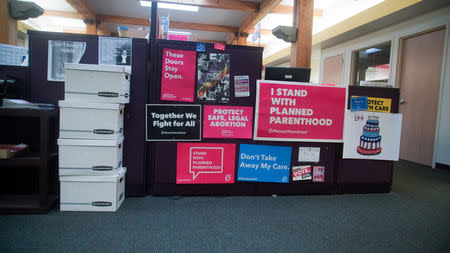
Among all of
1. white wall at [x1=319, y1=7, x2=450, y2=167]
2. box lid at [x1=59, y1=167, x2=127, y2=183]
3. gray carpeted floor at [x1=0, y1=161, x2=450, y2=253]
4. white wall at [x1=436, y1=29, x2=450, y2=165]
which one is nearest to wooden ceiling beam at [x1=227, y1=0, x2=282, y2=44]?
white wall at [x1=319, y1=7, x2=450, y2=167]

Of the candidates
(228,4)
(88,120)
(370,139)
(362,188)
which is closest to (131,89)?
(88,120)

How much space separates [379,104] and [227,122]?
1434 millimetres

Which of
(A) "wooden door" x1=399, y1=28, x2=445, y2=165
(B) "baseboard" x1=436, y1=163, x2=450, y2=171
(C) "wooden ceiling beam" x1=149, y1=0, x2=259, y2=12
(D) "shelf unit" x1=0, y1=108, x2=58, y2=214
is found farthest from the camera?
(C) "wooden ceiling beam" x1=149, y1=0, x2=259, y2=12

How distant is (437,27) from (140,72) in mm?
4289

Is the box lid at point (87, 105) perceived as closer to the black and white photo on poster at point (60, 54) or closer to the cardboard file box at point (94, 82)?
the cardboard file box at point (94, 82)

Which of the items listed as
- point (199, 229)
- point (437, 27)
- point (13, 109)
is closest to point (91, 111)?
point (13, 109)

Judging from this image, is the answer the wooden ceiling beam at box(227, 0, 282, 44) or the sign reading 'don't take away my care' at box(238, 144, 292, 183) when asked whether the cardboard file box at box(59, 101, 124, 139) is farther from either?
the wooden ceiling beam at box(227, 0, 282, 44)

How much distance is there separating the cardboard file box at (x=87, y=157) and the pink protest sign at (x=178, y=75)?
0.59 m

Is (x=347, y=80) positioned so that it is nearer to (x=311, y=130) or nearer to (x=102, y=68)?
(x=311, y=130)

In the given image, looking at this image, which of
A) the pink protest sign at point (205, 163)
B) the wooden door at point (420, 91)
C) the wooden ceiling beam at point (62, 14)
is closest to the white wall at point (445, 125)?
the wooden door at point (420, 91)

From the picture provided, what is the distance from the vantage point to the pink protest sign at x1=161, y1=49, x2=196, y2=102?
2.09m

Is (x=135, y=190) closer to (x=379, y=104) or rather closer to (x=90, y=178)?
(x=90, y=178)

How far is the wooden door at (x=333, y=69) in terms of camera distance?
6.06 metres

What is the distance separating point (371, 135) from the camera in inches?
93.2
